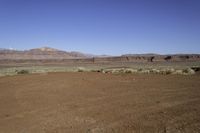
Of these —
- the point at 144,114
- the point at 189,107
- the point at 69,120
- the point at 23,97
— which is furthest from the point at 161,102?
the point at 23,97

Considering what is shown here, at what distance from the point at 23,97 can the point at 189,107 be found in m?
8.98

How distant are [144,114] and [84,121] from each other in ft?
7.71

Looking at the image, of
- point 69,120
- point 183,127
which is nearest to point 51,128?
point 69,120

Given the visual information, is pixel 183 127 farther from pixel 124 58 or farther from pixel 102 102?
pixel 124 58

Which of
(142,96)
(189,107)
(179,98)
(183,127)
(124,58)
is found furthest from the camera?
(124,58)

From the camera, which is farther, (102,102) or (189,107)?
(102,102)

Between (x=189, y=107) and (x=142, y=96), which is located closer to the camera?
(x=189, y=107)

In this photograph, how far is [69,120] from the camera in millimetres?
8695

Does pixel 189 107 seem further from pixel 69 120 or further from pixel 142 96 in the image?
pixel 69 120

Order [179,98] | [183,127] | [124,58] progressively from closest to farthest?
[183,127] → [179,98] → [124,58]

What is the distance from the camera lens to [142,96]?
43.1ft

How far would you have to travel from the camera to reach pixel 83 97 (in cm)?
1338

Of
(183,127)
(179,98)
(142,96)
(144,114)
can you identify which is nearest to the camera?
(183,127)

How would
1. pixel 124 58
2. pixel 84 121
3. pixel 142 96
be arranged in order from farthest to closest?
pixel 124 58 < pixel 142 96 < pixel 84 121
